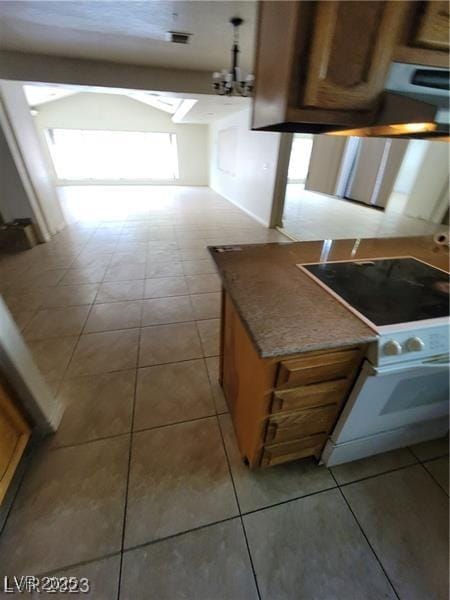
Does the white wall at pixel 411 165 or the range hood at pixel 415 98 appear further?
the white wall at pixel 411 165

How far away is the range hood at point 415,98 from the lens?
2.26 ft

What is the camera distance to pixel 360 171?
5.25 meters

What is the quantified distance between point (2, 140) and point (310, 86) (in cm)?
425

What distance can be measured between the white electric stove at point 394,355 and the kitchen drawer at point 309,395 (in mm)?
59

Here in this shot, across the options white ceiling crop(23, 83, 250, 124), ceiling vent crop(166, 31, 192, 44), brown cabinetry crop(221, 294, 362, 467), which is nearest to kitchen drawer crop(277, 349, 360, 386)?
brown cabinetry crop(221, 294, 362, 467)

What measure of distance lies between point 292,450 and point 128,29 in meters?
4.12

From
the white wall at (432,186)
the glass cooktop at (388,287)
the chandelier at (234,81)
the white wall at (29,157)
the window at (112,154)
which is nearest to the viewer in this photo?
the glass cooktop at (388,287)

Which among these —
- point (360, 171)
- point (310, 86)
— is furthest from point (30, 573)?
point (360, 171)

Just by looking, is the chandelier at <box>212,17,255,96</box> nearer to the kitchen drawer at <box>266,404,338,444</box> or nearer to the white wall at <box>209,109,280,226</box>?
the white wall at <box>209,109,280,226</box>

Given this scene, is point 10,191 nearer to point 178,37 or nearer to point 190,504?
point 178,37

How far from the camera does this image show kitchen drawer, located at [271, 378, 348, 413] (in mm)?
899

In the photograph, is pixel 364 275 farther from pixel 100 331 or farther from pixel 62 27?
pixel 62 27

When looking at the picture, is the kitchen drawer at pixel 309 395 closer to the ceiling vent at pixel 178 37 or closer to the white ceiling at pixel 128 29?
the white ceiling at pixel 128 29

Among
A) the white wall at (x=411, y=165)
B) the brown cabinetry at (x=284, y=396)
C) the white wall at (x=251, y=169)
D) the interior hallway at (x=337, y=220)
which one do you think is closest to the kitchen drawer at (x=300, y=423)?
the brown cabinetry at (x=284, y=396)
